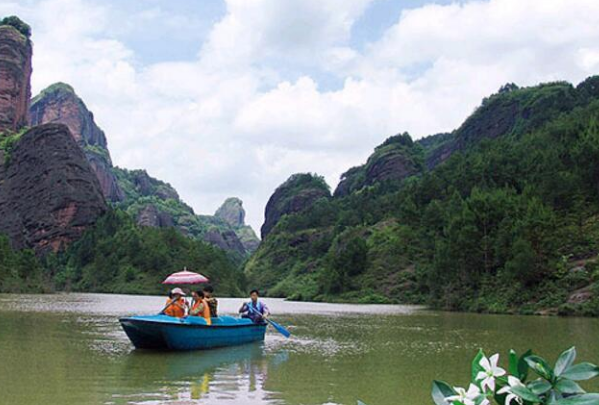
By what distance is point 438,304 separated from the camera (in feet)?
165

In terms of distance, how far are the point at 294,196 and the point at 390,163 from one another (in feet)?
107

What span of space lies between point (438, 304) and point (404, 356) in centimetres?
3530

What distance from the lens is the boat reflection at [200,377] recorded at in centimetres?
1021

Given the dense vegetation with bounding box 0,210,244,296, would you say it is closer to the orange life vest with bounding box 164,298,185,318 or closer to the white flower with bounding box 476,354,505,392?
the orange life vest with bounding box 164,298,185,318

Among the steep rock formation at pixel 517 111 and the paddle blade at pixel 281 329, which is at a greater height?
the steep rock formation at pixel 517 111

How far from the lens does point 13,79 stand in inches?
5069

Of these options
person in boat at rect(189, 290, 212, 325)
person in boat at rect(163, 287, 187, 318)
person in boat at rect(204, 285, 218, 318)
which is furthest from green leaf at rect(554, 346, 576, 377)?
person in boat at rect(204, 285, 218, 318)

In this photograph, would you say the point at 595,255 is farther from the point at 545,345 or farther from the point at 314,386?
the point at 314,386

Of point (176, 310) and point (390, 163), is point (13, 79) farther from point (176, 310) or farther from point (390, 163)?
point (176, 310)

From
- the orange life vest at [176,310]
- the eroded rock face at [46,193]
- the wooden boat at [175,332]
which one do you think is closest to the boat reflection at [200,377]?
the wooden boat at [175,332]

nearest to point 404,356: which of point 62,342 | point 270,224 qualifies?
point 62,342

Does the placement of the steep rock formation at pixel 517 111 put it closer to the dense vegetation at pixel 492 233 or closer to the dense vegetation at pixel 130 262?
the dense vegetation at pixel 492 233

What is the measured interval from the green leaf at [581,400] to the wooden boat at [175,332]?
14.5 metres

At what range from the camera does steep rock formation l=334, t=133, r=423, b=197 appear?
438ft
